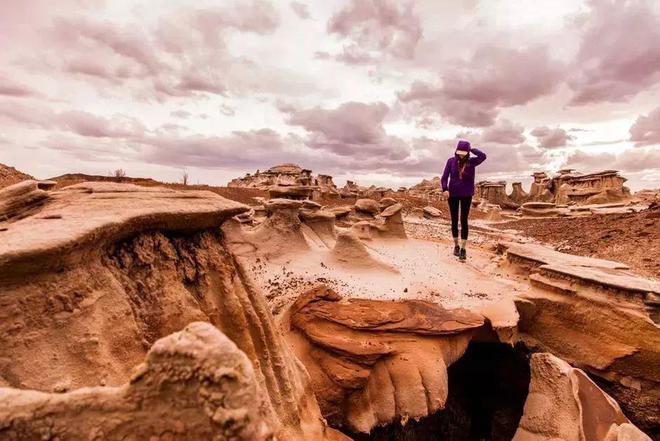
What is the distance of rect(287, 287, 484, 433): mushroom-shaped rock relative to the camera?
3316 mm

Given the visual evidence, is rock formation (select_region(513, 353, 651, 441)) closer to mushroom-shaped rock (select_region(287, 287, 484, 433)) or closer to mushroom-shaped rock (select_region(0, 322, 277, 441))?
mushroom-shaped rock (select_region(287, 287, 484, 433))

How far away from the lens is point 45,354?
1.43m

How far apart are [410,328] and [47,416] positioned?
315 centimetres

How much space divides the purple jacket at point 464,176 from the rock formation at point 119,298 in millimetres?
4495

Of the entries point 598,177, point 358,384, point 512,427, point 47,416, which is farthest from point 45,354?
point 598,177

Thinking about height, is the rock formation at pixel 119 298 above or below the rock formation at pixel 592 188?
below

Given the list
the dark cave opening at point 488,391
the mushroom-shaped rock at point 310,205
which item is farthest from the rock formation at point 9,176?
the dark cave opening at point 488,391

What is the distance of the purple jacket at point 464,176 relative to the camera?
6.09 m

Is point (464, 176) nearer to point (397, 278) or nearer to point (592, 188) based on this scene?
point (397, 278)

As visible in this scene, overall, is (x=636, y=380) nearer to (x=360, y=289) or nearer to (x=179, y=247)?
(x=360, y=289)

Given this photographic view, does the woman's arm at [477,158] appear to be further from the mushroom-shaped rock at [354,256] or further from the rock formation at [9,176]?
the rock formation at [9,176]

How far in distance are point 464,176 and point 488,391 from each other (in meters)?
3.33

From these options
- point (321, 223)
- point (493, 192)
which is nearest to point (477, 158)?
point (321, 223)

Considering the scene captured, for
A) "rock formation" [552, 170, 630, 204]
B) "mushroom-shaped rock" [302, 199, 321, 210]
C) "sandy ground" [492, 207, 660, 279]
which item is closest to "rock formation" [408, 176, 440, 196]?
"rock formation" [552, 170, 630, 204]
